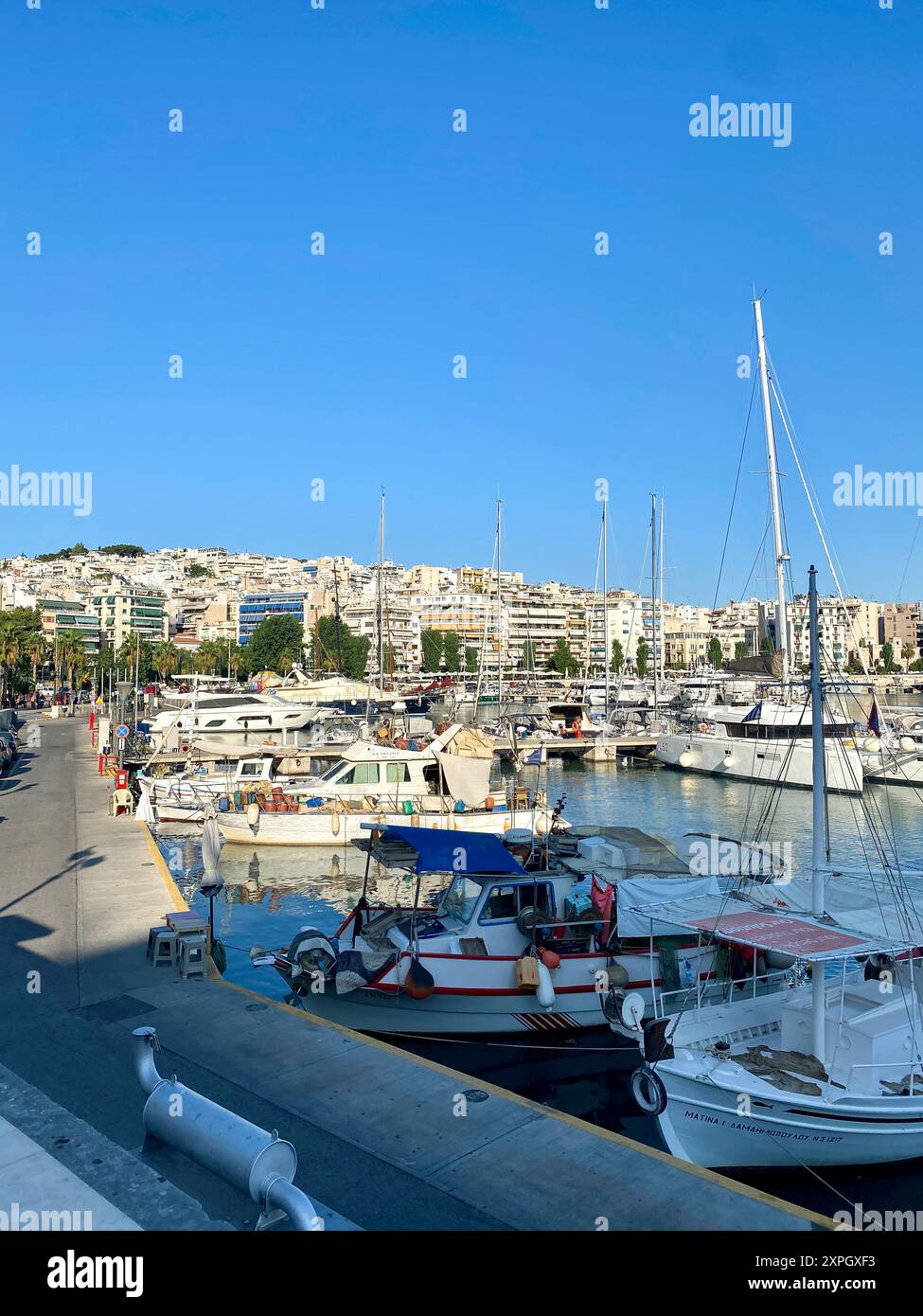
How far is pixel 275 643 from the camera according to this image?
131500 mm

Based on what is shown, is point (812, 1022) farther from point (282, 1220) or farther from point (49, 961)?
point (49, 961)

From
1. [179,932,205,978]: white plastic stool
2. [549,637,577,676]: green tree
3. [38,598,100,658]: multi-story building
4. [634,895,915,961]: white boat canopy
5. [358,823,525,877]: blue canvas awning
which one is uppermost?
[38,598,100,658]: multi-story building

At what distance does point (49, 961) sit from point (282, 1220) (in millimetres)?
7246

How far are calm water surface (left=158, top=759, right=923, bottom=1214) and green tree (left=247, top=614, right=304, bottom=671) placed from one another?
8170cm

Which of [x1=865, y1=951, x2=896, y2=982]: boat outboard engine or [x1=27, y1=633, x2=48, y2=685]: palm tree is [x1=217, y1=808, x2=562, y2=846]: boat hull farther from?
[x1=27, y1=633, x2=48, y2=685]: palm tree

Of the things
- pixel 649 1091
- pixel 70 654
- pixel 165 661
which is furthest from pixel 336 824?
pixel 70 654

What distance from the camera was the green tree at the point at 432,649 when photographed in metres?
148

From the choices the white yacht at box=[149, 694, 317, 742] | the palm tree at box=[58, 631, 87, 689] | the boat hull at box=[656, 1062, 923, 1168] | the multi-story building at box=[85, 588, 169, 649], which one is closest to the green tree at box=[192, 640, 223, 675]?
the palm tree at box=[58, 631, 87, 689]

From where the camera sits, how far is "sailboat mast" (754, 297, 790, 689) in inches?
1706

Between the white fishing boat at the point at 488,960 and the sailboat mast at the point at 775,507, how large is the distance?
31380 mm

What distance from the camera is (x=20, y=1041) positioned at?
934cm

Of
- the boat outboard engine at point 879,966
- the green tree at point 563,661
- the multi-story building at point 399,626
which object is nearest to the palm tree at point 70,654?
the multi-story building at point 399,626
